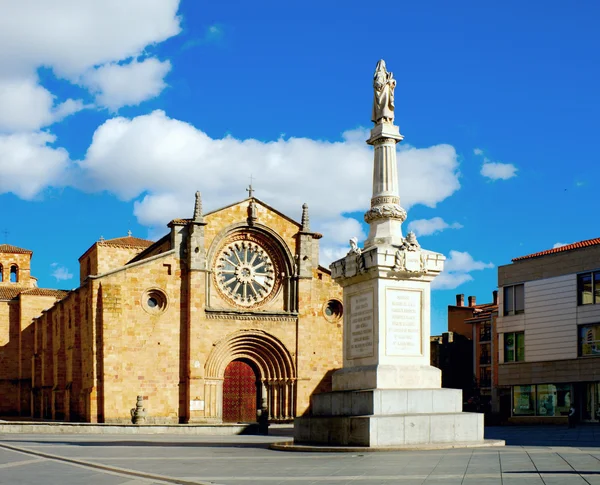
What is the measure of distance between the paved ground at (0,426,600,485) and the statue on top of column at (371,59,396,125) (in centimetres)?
833

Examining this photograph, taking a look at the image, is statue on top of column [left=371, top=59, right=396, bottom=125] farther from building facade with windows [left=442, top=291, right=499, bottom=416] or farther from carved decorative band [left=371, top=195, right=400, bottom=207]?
building facade with windows [left=442, top=291, right=499, bottom=416]

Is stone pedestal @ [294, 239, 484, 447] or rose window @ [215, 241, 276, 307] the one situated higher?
rose window @ [215, 241, 276, 307]

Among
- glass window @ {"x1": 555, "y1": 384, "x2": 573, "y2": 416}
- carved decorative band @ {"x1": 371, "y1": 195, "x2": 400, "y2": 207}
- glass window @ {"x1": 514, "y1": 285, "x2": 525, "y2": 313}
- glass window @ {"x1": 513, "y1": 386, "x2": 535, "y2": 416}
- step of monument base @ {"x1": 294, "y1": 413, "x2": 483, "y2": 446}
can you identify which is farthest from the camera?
glass window @ {"x1": 514, "y1": 285, "x2": 525, "y2": 313}

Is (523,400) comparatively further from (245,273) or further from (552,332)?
(245,273)

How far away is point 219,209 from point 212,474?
105ft

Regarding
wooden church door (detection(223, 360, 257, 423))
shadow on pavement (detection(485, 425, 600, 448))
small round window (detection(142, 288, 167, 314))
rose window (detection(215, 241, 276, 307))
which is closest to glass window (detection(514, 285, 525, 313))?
rose window (detection(215, 241, 276, 307))

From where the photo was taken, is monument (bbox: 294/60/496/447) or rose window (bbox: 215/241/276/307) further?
rose window (bbox: 215/241/276/307)

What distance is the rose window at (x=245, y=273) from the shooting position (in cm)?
4734

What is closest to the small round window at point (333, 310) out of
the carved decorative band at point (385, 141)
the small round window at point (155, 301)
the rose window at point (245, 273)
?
the rose window at point (245, 273)

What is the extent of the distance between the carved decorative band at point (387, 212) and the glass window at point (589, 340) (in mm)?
24750

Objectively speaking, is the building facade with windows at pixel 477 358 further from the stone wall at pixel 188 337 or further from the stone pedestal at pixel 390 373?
the stone pedestal at pixel 390 373

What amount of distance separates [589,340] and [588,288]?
248 cm

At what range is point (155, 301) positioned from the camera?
45.5m

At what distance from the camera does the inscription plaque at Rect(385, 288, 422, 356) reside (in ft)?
69.9
